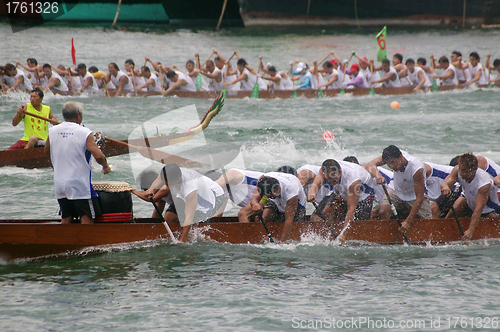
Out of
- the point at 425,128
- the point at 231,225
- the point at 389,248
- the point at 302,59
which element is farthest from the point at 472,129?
the point at 302,59

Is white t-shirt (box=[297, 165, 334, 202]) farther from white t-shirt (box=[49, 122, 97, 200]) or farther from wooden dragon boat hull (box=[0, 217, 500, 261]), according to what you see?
white t-shirt (box=[49, 122, 97, 200])

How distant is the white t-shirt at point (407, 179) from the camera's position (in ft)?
24.3

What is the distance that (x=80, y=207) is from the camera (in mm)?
6848

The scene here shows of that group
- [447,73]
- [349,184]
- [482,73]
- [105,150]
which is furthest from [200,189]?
[482,73]

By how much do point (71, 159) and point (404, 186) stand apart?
4.35m

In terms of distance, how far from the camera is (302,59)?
32125 millimetres

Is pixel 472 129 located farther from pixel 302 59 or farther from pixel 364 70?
pixel 302 59

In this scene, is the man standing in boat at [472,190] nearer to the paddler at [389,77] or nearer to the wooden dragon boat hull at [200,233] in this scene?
the wooden dragon boat hull at [200,233]

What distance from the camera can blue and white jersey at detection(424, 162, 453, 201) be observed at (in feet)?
25.9

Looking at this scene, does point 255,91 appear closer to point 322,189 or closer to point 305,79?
point 305,79

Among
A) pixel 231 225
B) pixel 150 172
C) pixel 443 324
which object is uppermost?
pixel 150 172

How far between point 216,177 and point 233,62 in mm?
24018

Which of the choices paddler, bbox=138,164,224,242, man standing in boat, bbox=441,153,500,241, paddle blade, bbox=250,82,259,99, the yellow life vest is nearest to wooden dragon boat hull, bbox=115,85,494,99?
paddle blade, bbox=250,82,259,99

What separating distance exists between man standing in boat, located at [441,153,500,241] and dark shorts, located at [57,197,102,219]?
4525 mm
